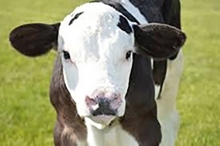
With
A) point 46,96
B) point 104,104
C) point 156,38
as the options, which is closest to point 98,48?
point 104,104

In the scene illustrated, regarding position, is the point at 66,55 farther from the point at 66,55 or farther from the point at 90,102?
the point at 90,102

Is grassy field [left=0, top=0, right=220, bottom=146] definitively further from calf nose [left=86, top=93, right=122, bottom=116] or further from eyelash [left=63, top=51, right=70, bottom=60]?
calf nose [left=86, top=93, right=122, bottom=116]

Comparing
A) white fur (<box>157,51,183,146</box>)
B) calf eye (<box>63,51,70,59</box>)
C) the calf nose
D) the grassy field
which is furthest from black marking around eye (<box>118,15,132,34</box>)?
the grassy field

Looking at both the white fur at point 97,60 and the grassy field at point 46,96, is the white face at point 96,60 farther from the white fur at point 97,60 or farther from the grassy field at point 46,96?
the grassy field at point 46,96

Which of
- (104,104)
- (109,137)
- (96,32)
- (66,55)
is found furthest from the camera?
(109,137)

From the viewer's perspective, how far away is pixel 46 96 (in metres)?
8.01

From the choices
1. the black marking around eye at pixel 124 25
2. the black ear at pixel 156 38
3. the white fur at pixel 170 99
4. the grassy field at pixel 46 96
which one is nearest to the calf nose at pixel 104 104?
the black marking around eye at pixel 124 25

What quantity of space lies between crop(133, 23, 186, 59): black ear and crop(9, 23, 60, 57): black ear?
445mm

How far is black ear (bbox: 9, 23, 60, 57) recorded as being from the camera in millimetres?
4109

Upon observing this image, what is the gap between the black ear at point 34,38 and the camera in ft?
13.5

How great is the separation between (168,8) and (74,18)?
2.09 metres

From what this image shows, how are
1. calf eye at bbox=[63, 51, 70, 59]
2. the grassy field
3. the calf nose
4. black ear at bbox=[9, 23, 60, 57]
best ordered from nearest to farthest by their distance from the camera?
the calf nose < calf eye at bbox=[63, 51, 70, 59] < black ear at bbox=[9, 23, 60, 57] < the grassy field

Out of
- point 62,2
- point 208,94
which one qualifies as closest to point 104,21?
point 208,94

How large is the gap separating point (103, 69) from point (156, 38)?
0.60 meters
